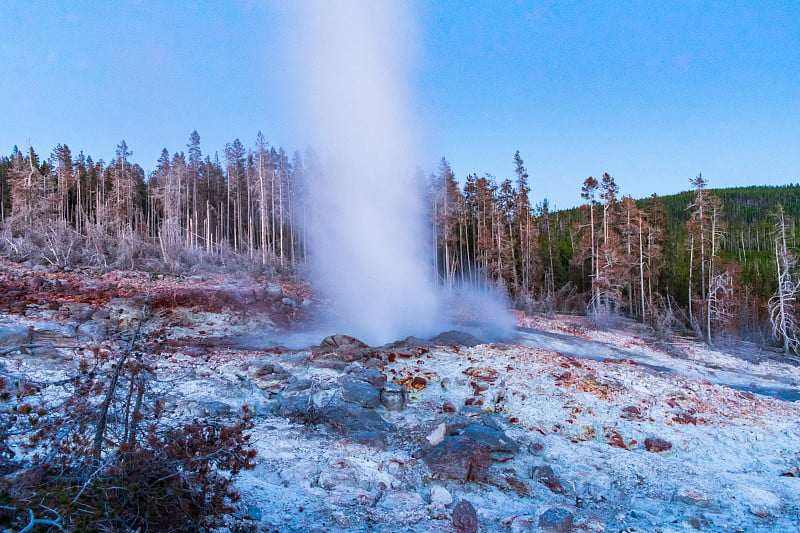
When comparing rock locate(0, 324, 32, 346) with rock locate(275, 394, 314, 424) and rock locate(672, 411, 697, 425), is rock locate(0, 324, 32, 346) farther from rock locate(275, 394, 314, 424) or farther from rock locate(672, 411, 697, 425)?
rock locate(672, 411, 697, 425)

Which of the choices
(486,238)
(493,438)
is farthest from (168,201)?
(493,438)

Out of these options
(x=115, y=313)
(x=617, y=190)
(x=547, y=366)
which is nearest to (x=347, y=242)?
(x=115, y=313)

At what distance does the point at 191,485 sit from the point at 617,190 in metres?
36.2

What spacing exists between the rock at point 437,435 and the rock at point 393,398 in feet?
5.10

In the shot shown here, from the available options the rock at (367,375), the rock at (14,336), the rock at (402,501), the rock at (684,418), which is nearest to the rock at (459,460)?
the rock at (402,501)

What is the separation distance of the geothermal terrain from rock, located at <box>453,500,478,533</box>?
16mm

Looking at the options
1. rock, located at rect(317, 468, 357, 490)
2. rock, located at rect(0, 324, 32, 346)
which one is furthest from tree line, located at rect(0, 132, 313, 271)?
rock, located at rect(317, 468, 357, 490)

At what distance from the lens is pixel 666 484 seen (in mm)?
6566

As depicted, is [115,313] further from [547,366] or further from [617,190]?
[617,190]

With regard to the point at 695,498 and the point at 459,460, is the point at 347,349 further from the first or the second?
the point at 695,498

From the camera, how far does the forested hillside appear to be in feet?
85.6

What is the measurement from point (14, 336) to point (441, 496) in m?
10.8

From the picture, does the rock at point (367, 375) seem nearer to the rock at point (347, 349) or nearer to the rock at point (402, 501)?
the rock at point (347, 349)

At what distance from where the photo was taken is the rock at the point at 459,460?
629 cm
